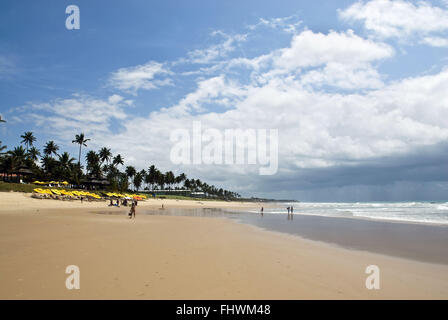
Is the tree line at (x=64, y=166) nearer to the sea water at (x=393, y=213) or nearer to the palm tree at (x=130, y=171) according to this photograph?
the palm tree at (x=130, y=171)

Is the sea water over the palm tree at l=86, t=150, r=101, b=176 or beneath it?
beneath

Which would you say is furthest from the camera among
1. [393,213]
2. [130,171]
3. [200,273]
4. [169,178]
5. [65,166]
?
[169,178]

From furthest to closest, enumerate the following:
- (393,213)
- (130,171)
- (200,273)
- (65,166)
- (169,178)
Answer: (169,178) < (130,171) < (65,166) < (393,213) < (200,273)

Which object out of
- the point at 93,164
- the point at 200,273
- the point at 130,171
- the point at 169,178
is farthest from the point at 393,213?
the point at 169,178

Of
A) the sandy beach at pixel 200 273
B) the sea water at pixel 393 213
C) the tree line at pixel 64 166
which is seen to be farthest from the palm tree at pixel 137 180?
the sandy beach at pixel 200 273

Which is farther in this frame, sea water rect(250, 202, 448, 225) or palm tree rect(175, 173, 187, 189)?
palm tree rect(175, 173, 187, 189)

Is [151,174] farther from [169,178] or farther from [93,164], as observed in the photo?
[93,164]

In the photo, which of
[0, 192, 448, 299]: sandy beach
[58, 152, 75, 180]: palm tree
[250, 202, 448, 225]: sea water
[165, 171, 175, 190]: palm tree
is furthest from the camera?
[165, 171, 175, 190]: palm tree

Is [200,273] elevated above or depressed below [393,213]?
above

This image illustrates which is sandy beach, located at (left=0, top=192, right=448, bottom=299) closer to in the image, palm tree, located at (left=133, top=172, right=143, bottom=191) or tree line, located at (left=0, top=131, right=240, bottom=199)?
tree line, located at (left=0, top=131, right=240, bottom=199)

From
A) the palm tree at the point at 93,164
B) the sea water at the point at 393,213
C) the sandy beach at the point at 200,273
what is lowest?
the sea water at the point at 393,213

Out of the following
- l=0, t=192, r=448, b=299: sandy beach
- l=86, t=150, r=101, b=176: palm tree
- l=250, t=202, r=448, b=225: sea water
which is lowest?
l=250, t=202, r=448, b=225: sea water

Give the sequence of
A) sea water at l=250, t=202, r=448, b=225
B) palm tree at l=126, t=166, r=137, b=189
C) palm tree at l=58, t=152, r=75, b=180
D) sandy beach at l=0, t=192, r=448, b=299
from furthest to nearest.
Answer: palm tree at l=126, t=166, r=137, b=189
palm tree at l=58, t=152, r=75, b=180
sea water at l=250, t=202, r=448, b=225
sandy beach at l=0, t=192, r=448, b=299

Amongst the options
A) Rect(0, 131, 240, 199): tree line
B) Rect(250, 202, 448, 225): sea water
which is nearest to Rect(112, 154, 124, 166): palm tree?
Rect(0, 131, 240, 199): tree line
